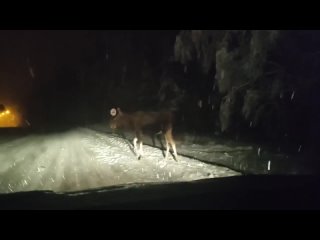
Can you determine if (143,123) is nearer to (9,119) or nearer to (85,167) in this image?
(85,167)

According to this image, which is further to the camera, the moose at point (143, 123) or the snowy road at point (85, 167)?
the moose at point (143, 123)

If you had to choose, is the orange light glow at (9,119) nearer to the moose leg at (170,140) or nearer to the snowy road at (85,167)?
the snowy road at (85,167)

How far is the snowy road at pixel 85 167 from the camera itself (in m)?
6.36

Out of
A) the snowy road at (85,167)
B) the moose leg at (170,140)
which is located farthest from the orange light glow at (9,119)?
the moose leg at (170,140)

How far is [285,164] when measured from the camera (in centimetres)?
748

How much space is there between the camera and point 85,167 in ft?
23.0

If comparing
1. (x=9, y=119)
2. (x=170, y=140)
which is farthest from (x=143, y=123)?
(x=9, y=119)

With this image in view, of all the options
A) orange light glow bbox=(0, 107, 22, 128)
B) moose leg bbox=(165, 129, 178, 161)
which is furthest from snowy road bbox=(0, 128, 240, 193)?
orange light glow bbox=(0, 107, 22, 128)

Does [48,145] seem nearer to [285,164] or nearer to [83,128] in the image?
[83,128]

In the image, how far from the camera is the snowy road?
636 centimetres

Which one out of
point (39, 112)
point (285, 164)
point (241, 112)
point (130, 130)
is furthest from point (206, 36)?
point (39, 112)

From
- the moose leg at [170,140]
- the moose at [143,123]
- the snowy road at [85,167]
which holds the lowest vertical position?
the snowy road at [85,167]

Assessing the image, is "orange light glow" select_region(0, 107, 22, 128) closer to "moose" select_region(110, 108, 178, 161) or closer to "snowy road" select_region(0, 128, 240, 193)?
"snowy road" select_region(0, 128, 240, 193)

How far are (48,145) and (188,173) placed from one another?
11.4 feet
